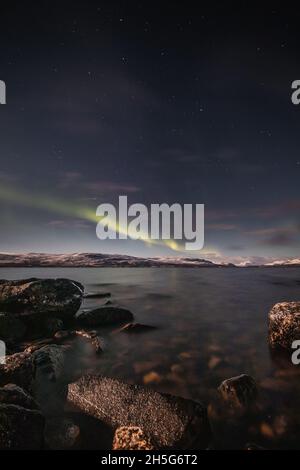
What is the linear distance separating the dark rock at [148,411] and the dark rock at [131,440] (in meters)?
0.19

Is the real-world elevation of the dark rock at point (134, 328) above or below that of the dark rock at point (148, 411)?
below

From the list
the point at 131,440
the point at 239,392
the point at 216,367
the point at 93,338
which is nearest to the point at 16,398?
the point at 131,440

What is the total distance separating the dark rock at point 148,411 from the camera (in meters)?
4.47

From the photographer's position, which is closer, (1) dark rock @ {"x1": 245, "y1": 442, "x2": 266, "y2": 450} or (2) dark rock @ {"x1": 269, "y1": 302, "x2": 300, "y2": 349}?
(1) dark rock @ {"x1": 245, "y1": 442, "x2": 266, "y2": 450}

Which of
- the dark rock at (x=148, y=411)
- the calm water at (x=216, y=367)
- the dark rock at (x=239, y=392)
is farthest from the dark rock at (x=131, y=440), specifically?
the dark rock at (x=239, y=392)

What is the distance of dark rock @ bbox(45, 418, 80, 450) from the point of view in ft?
14.8

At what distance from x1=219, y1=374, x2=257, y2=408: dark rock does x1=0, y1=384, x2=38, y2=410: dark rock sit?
414 centimetres

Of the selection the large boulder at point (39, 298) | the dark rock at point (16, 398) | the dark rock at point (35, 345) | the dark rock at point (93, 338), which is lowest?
the dark rock at point (93, 338)

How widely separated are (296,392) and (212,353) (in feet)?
9.91

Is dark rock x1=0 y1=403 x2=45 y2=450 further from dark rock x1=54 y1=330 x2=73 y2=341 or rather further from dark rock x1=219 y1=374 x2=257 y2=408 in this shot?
dark rock x1=54 y1=330 x2=73 y2=341

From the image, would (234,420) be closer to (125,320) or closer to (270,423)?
(270,423)

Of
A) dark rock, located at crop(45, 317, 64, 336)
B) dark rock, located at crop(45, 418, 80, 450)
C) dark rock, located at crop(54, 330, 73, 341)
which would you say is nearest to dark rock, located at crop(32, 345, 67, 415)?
dark rock, located at crop(45, 418, 80, 450)

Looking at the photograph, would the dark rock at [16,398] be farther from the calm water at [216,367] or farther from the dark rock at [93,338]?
the dark rock at [93,338]
